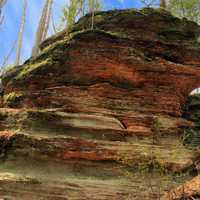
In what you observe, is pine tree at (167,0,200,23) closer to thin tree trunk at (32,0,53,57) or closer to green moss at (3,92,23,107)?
thin tree trunk at (32,0,53,57)

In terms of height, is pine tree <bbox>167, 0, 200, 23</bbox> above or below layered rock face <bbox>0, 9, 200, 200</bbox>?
above

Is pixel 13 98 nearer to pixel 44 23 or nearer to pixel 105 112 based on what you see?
pixel 105 112

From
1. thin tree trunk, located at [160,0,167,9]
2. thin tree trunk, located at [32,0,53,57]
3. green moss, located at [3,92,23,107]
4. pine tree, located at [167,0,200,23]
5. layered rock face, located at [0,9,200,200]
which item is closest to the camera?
layered rock face, located at [0,9,200,200]

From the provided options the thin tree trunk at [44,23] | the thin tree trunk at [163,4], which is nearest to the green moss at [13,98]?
the thin tree trunk at [44,23]

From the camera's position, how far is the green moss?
40.5 feet

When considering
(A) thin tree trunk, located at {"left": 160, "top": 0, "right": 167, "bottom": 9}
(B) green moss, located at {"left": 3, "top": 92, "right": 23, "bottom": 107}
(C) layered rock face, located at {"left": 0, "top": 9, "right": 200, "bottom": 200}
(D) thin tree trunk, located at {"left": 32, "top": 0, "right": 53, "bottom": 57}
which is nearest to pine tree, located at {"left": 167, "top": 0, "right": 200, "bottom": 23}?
(A) thin tree trunk, located at {"left": 160, "top": 0, "right": 167, "bottom": 9}

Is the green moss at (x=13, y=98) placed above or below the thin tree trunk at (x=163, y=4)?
below

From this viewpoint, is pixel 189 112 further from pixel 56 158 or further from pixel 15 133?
pixel 15 133

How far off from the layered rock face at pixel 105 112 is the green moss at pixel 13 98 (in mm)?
32

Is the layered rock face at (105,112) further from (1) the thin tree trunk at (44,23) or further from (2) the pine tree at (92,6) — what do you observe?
(1) the thin tree trunk at (44,23)

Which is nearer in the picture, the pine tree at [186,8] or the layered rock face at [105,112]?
the layered rock face at [105,112]

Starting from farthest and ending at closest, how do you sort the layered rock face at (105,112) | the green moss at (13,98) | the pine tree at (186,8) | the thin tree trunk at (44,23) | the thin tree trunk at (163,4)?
1. the thin tree trunk at (44,23)
2. the pine tree at (186,8)
3. the thin tree trunk at (163,4)
4. the green moss at (13,98)
5. the layered rock face at (105,112)

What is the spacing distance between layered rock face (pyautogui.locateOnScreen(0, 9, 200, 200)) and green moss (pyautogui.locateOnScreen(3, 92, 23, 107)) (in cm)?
3

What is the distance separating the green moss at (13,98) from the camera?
12.3 metres
